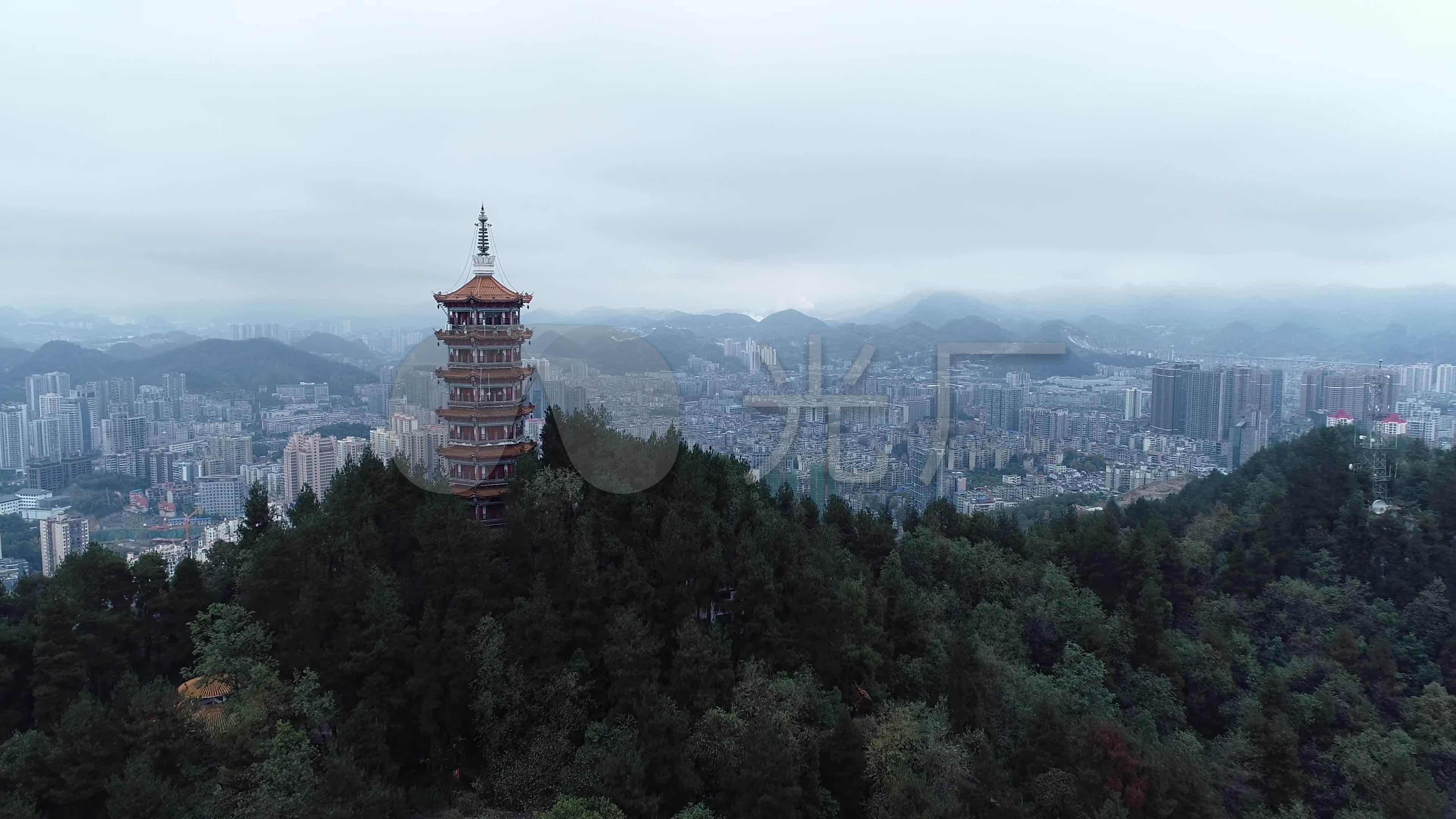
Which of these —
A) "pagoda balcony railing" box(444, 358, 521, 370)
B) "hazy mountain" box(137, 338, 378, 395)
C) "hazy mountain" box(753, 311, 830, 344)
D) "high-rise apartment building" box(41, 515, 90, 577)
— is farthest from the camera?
"hazy mountain" box(137, 338, 378, 395)

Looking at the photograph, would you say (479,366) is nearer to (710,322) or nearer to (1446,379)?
(710,322)

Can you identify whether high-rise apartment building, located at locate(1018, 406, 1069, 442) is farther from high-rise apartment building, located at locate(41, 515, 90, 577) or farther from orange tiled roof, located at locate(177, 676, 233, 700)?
high-rise apartment building, located at locate(41, 515, 90, 577)

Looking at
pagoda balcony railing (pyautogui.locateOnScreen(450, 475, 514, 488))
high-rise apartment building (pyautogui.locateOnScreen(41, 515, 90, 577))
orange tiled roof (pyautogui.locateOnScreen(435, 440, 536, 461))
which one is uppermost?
orange tiled roof (pyautogui.locateOnScreen(435, 440, 536, 461))

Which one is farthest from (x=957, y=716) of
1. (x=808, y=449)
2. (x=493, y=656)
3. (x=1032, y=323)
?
(x=1032, y=323)

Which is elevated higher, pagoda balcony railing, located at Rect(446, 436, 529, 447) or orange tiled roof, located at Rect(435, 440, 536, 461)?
pagoda balcony railing, located at Rect(446, 436, 529, 447)

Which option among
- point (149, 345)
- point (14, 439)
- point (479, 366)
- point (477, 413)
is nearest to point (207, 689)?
point (477, 413)

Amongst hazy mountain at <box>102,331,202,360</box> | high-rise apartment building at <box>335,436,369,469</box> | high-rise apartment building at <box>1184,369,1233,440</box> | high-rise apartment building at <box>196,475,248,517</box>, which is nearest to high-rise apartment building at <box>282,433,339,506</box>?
high-rise apartment building at <box>335,436,369,469</box>
